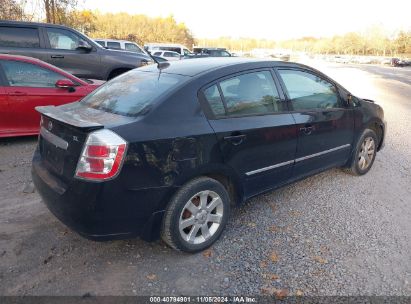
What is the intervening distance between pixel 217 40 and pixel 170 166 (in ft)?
412

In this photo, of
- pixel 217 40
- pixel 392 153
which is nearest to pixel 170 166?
pixel 392 153

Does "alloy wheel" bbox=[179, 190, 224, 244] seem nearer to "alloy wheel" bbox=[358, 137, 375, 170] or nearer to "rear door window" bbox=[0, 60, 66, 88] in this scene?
A: "alloy wheel" bbox=[358, 137, 375, 170]

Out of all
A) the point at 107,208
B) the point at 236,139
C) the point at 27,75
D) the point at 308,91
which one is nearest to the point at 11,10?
the point at 27,75

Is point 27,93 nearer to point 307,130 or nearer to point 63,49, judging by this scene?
point 63,49

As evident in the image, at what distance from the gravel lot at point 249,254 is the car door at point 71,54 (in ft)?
15.7

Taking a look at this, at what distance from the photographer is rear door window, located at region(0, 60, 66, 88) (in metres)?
5.57

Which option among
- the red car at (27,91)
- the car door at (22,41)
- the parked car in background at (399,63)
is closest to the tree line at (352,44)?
the parked car in background at (399,63)

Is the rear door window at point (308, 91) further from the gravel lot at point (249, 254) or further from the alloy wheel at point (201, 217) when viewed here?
the alloy wheel at point (201, 217)

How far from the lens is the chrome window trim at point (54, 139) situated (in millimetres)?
2714

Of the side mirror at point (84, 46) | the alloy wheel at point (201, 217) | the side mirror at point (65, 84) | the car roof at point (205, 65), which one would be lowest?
the alloy wheel at point (201, 217)

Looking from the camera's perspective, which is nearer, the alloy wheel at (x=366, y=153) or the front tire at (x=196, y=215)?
the front tire at (x=196, y=215)

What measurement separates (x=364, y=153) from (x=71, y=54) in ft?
22.3

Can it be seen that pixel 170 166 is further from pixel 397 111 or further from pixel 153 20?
pixel 153 20

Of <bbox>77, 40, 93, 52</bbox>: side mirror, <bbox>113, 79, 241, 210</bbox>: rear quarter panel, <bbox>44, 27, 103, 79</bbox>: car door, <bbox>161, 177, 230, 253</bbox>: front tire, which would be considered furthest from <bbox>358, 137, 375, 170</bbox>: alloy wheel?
<bbox>77, 40, 93, 52</bbox>: side mirror
